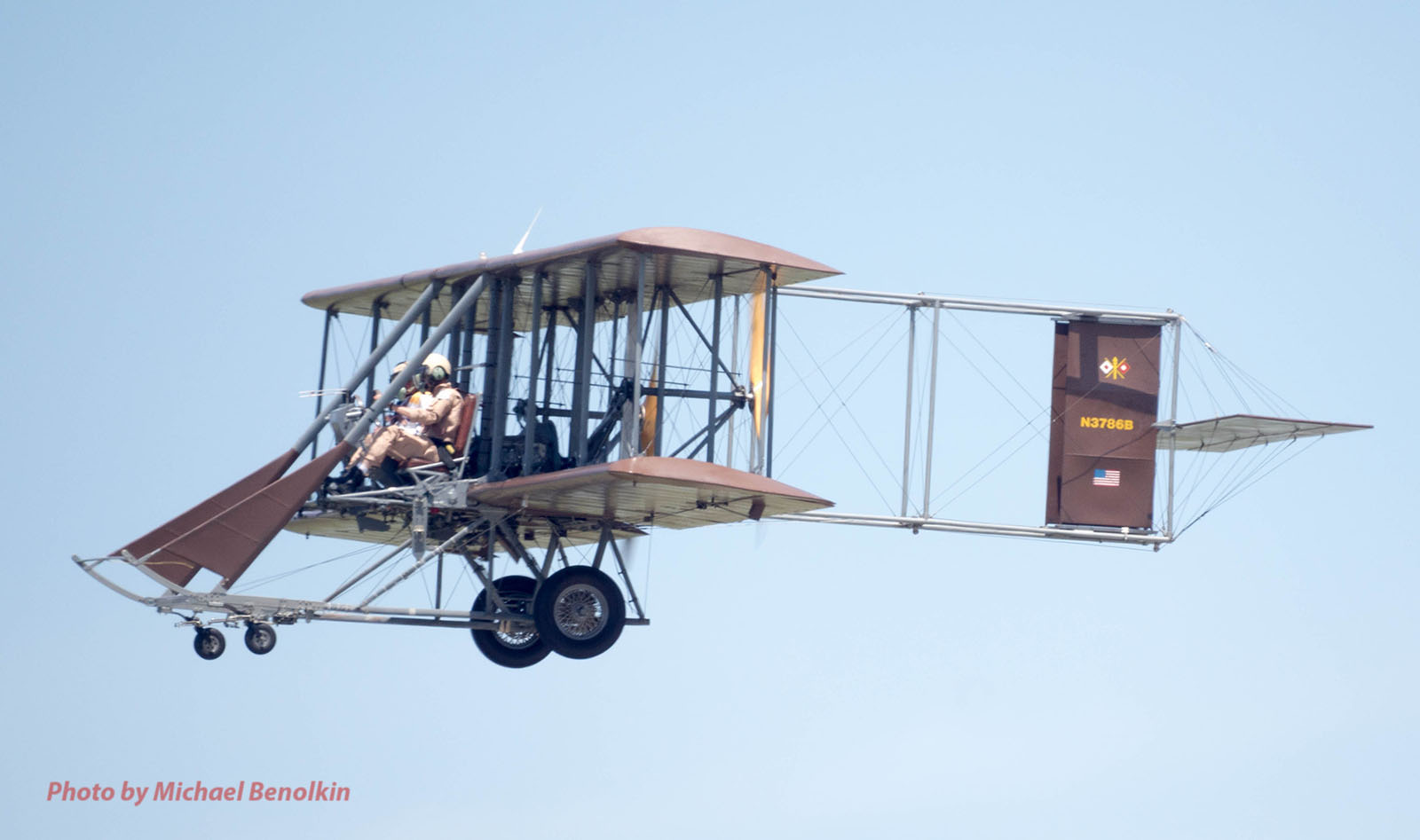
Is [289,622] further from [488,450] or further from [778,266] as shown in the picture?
[778,266]

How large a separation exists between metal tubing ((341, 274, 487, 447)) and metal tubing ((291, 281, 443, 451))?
1.22m

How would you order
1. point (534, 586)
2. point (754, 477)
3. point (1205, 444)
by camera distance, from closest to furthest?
point (754, 477), point (534, 586), point (1205, 444)

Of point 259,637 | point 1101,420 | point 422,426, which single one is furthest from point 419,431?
point 1101,420

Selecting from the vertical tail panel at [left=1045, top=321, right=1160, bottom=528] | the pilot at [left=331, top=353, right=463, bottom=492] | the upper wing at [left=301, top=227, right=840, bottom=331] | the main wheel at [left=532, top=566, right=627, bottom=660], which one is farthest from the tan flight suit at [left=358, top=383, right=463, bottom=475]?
the vertical tail panel at [left=1045, top=321, right=1160, bottom=528]

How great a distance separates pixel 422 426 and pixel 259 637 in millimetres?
5027

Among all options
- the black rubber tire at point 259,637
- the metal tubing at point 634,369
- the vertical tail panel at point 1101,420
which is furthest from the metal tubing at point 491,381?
the vertical tail panel at point 1101,420

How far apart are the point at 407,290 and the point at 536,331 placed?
492cm

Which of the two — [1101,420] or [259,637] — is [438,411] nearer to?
[259,637]

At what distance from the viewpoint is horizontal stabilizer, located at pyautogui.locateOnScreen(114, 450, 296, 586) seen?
4728cm

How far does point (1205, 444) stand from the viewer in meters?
54.7

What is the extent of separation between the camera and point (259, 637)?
4716 cm

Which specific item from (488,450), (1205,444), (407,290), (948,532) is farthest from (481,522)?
(1205,444)

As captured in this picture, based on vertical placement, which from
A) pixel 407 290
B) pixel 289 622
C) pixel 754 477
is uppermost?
pixel 407 290

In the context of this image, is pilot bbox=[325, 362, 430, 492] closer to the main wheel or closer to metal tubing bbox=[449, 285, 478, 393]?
metal tubing bbox=[449, 285, 478, 393]
